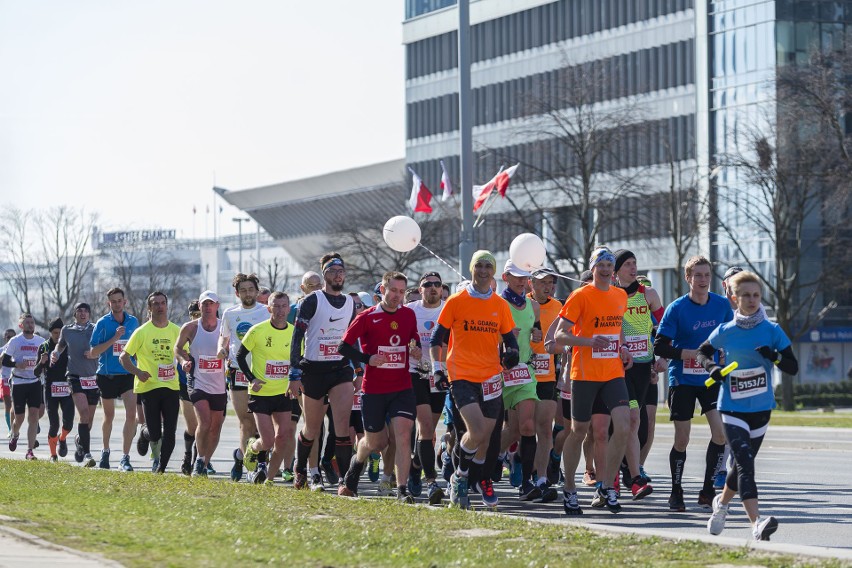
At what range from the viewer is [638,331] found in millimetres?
14109

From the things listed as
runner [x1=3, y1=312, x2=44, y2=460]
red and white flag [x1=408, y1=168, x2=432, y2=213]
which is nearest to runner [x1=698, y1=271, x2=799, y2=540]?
runner [x1=3, y1=312, x2=44, y2=460]

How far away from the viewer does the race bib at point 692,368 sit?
12.8 metres

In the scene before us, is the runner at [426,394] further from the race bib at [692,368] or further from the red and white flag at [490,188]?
the red and white flag at [490,188]

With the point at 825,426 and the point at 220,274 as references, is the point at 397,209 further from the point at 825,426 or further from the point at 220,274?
the point at 220,274

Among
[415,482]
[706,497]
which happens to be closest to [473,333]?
[706,497]

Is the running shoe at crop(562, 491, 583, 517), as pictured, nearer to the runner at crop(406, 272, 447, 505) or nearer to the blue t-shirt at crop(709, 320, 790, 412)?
the runner at crop(406, 272, 447, 505)

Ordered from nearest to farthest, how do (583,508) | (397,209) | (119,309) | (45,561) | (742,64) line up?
(45,561)
(583,508)
(119,309)
(742,64)
(397,209)

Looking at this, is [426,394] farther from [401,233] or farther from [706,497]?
[401,233]

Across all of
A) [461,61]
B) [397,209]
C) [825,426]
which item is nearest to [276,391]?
[461,61]

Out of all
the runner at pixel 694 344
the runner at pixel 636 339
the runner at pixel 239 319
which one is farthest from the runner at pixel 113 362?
the runner at pixel 694 344

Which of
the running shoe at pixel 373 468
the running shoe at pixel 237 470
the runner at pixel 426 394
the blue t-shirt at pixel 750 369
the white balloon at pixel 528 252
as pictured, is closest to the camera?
the blue t-shirt at pixel 750 369

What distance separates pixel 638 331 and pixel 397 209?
6303 cm

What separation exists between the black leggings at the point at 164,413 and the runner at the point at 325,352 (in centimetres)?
311

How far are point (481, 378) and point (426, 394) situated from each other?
2.00 m
